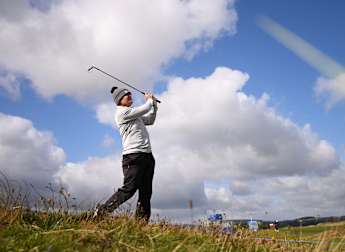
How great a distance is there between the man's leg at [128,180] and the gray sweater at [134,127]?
146mm

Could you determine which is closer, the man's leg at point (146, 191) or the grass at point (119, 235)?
the grass at point (119, 235)

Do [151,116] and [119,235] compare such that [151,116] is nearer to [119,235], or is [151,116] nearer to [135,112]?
[135,112]

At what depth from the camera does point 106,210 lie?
6.73 m

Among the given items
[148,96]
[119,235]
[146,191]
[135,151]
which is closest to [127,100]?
[148,96]

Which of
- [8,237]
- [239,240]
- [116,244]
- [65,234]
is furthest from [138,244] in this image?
[239,240]

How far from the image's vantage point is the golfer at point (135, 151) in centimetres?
737

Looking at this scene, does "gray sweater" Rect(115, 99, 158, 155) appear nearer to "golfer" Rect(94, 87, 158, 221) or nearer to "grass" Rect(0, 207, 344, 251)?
"golfer" Rect(94, 87, 158, 221)

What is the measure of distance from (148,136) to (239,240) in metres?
2.56

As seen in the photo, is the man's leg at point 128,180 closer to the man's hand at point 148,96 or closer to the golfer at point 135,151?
the golfer at point 135,151

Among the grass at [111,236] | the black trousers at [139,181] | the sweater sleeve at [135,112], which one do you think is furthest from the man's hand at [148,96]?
the grass at [111,236]

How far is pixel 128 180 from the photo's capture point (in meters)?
7.42

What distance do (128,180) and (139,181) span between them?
173 millimetres

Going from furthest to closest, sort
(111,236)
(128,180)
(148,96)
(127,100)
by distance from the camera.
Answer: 1. (148,96)
2. (127,100)
3. (128,180)
4. (111,236)

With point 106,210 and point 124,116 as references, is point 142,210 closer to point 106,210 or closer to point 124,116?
point 106,210
